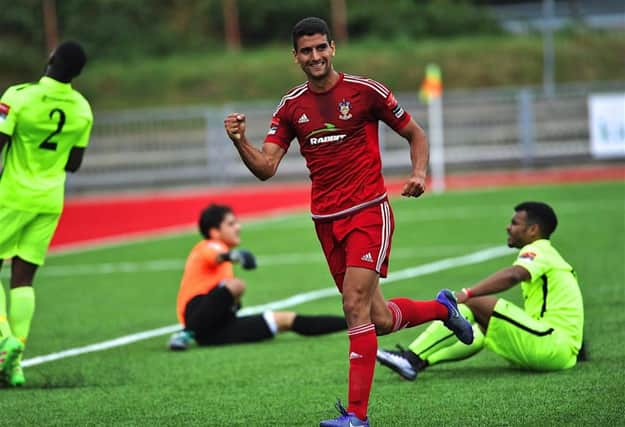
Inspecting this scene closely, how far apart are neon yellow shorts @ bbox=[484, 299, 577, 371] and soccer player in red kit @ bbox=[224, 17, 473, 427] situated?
1.17 meters

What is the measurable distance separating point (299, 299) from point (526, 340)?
5196mm


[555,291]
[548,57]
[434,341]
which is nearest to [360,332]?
[434,341]

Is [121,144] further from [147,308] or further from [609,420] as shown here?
[609,420]

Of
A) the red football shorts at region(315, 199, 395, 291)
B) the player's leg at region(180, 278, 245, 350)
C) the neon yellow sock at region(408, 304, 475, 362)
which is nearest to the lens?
the red football shorts at region(315, 199, 395, 291)

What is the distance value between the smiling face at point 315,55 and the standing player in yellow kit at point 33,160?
249 centimetres

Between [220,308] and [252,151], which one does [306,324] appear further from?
[252,151]

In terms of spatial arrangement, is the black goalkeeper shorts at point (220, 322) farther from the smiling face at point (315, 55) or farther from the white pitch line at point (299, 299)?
the smiling face at point (315, 55)

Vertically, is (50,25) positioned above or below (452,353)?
above

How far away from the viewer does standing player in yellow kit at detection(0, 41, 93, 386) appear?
8414 millimetres

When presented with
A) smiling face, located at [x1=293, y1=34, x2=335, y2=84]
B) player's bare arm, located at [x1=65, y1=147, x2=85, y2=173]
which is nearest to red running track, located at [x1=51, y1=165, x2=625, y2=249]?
player's bare arm, located at [x1=65, y1=147, x2=85, y2=173]

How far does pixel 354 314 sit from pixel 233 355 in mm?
3141

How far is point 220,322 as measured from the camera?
988 centimetres

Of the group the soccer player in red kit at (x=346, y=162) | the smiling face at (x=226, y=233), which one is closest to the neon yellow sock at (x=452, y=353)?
the soccer player in red kit at (x=346, y=162)

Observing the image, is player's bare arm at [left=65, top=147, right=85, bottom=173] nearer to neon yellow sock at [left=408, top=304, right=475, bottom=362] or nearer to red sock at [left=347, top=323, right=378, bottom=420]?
neon yellow sock at [left=408, top=304, right=475, bottom=362]
